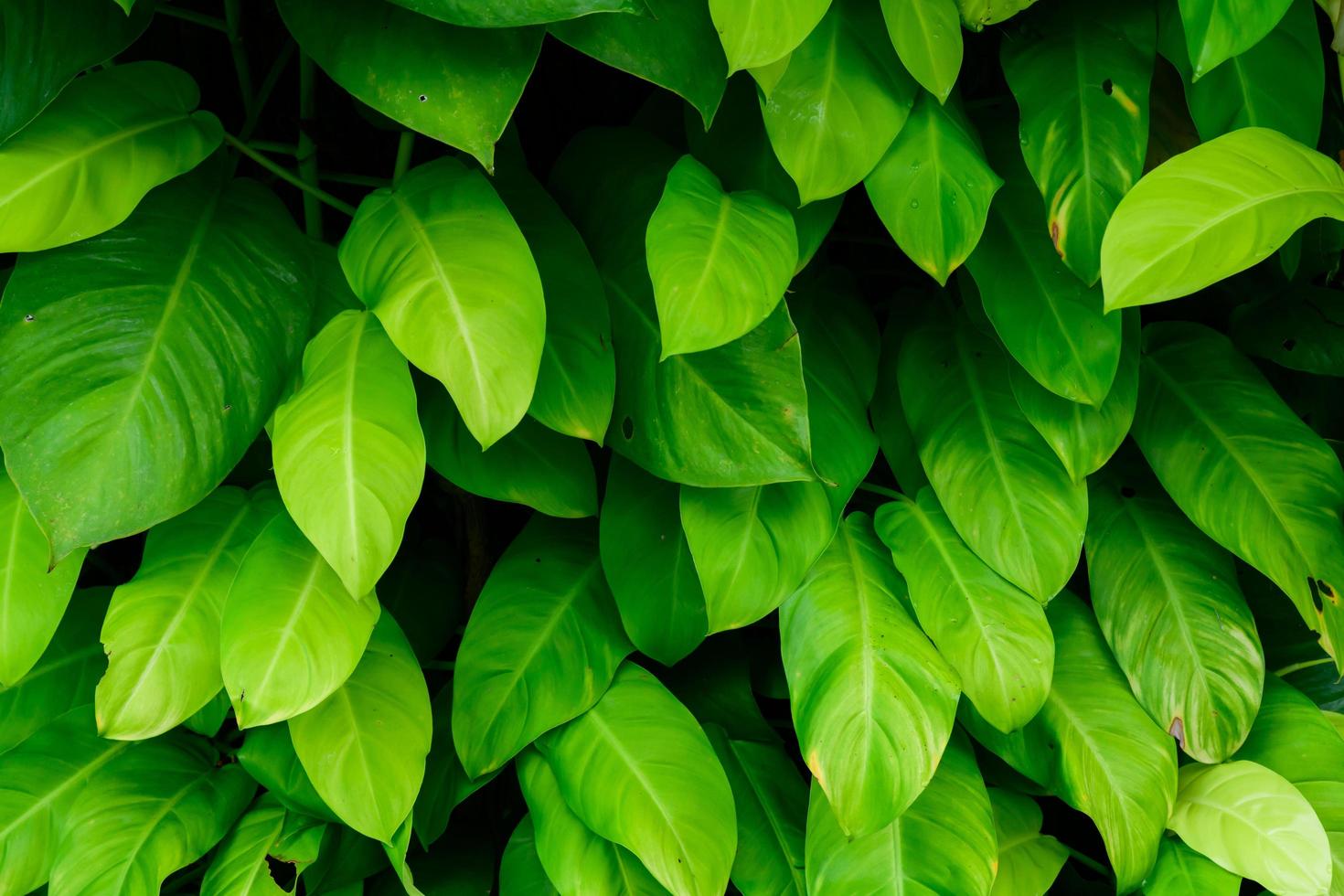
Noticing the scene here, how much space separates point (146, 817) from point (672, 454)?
23.1 inches

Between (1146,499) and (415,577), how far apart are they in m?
0.84

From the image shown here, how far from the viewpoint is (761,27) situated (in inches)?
31.9

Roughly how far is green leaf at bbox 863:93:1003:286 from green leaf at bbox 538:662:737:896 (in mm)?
491

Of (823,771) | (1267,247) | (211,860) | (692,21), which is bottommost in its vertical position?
(211,860)

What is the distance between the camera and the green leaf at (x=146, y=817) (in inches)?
35.5

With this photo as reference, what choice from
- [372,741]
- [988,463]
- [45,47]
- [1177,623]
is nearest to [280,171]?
[45,47]

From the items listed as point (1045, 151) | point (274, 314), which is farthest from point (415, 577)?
point (1045, 151)

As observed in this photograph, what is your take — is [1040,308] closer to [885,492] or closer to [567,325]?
[885,492]

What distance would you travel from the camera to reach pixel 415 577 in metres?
1.23

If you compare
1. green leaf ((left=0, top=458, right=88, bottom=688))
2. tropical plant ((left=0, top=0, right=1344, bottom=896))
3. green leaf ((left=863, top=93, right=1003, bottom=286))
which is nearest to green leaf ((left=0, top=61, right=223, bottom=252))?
tropical plant ((left=0, top=0, right=1344, bottom=896))

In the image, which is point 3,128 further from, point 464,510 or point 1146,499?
point 1146,499

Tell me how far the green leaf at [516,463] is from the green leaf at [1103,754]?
1.53 ft

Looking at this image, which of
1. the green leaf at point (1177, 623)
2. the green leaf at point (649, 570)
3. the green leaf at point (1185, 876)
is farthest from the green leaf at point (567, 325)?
the green leaf at point (1185, 876)

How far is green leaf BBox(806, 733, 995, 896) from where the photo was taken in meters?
0.95
